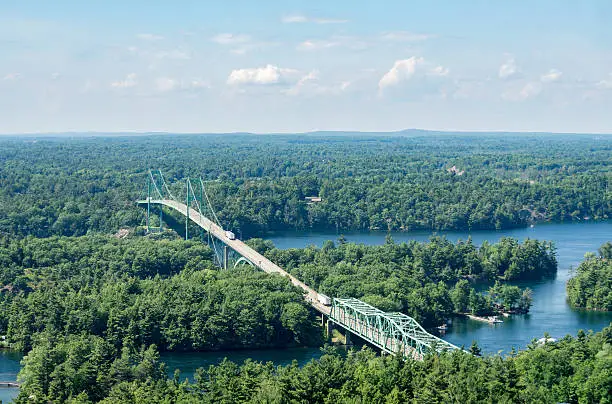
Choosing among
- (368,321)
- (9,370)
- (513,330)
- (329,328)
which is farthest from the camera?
(513,330)

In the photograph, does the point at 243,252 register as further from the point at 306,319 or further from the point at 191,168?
the point at 191,168

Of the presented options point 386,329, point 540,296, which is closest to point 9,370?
point 386,329

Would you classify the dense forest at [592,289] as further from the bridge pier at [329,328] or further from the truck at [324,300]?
the bridge pier at [329,328]

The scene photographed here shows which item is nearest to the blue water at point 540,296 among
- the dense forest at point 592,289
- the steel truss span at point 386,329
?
the dense forest at point 592,289

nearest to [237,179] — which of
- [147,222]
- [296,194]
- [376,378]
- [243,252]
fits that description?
[296,194]

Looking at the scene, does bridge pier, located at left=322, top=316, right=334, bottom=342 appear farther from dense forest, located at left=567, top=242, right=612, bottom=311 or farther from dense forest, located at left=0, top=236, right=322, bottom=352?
dense forest, located at left=567, top=242, right=612, bottom=311

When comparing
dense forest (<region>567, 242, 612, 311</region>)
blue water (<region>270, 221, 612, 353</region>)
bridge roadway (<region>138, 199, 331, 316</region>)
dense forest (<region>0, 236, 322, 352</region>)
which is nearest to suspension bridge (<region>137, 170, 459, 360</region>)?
bridge roadway (<region>138, 199, 331, 316</region>)

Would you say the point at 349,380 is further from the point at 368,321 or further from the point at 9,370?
the point at 9,370
